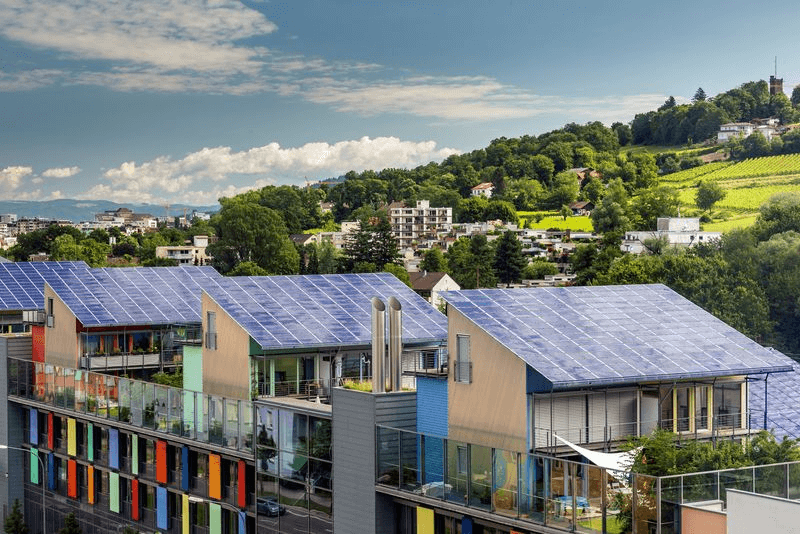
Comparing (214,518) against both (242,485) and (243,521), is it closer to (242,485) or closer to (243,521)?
(243,521)

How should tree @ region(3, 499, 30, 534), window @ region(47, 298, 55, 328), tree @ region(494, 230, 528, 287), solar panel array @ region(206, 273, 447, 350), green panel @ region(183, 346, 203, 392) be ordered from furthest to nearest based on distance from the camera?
1. tree @ region(494, 230, 528, 287)
2. window @ region(47, 298, 55, 328)
3. tree @ region(3, 499, 30, 534)
4. green panel @ region(183, 346, 203, 392)
5. solar panel array @ region(206, 273, 447, 350)

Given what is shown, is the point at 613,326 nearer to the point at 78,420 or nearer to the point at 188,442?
the point at 188,442

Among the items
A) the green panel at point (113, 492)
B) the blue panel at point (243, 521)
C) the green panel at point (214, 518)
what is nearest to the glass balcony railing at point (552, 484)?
the blue panel at point (243, 521)

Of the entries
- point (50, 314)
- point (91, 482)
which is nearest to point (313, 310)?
point (91, 482)

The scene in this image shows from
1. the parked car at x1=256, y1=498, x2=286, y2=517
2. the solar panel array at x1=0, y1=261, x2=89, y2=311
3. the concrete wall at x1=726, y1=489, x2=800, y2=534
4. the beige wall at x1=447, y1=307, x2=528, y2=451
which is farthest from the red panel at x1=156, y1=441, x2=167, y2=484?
the concrete wall at x1=726, y1=489, x2=800, y2=534

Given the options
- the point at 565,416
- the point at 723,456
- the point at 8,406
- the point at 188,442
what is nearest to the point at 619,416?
the point at 565,416

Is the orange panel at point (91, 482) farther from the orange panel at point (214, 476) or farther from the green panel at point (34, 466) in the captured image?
the orange panel at point (214, 476)

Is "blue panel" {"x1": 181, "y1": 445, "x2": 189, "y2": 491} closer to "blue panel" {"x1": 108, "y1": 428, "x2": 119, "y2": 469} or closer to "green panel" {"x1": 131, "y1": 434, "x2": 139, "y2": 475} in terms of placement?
"green panel" {"x1": 131, "y1": 434, "x2": 139, "y2": 475}
